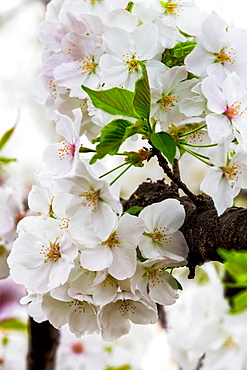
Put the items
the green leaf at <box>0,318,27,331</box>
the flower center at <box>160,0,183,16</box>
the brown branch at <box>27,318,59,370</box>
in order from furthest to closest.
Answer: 1. the green leaf at <box>0,318,27,331</box>
2. the brown branch at <box>27,318,59,370</box>
3. the flower center at <box>160,0,183,16</box>

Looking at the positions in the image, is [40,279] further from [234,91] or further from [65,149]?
[234,91]

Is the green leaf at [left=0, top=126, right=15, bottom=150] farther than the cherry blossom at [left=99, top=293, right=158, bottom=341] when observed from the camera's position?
Yes

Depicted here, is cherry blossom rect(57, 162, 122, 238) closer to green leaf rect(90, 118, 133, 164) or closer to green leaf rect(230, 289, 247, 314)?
green leaf rect(90, 118, 133, 164)

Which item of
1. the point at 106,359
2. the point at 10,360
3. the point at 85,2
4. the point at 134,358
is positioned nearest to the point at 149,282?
the point at 85,2

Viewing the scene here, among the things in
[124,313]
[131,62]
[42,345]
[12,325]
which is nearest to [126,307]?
[124,313]

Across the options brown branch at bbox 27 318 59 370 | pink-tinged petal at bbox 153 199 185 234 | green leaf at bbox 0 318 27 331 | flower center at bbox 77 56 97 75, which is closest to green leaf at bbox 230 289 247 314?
pink-tinged petal at bbox 153 199 185 234

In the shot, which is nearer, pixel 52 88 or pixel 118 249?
pixel 118 249
